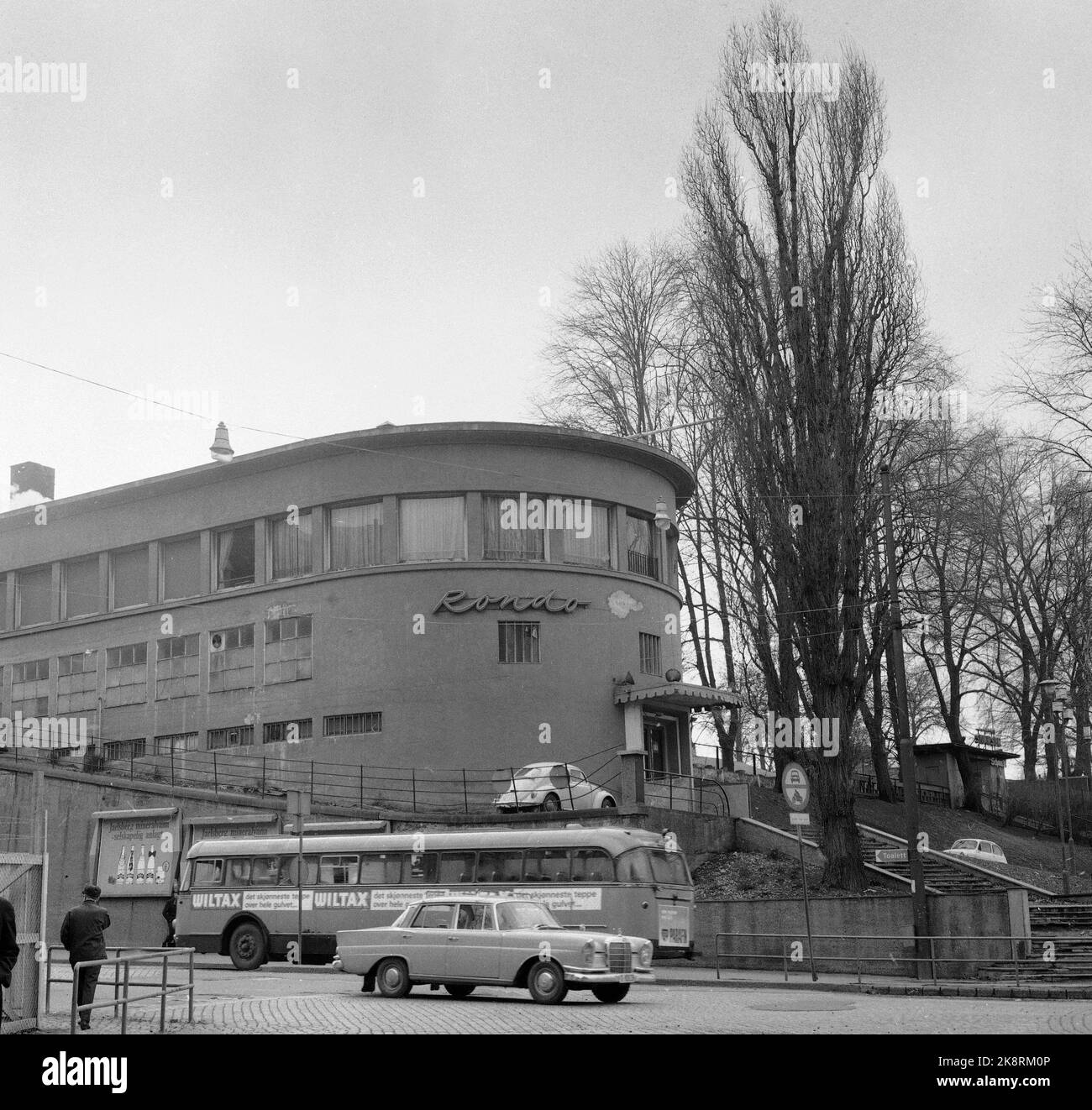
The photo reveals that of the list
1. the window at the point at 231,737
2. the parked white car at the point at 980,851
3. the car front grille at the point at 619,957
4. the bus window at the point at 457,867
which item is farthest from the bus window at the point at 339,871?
the parked white car at the point at 980,851

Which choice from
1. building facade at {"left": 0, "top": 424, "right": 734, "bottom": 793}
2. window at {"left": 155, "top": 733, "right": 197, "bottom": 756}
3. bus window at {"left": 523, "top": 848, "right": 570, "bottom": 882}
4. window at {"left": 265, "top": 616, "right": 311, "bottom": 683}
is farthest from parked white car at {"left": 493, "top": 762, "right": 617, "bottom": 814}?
window at {"left": 155, "top": 733, "right": 197, "bottom": 756}

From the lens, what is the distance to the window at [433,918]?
62.5ft

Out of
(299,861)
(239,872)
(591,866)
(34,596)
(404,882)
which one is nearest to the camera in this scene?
(591,866)

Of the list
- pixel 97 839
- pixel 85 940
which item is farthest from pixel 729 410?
pixel 85 940

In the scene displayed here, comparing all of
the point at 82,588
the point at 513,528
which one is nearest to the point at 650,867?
the point at 513,528

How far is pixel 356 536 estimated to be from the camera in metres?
42.9

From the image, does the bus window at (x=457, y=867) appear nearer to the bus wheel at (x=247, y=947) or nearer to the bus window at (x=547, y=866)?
the bus window at (x=547, y=866)

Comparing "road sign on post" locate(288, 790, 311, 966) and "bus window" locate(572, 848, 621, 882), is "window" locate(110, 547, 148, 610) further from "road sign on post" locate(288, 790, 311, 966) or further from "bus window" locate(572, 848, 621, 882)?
"bus window" locate(572, 848, 621, 882)

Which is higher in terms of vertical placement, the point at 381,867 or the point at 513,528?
the point at 513,528

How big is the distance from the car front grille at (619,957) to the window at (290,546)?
26.6 m

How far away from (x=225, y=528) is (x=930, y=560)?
23.5m

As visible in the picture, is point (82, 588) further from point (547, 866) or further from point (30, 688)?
point (547, 866)

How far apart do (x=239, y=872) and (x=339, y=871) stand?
2145 mm

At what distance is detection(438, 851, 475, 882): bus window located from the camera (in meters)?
25.5
